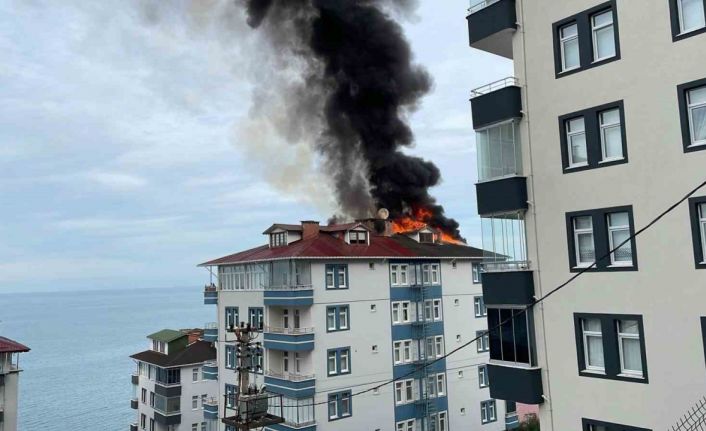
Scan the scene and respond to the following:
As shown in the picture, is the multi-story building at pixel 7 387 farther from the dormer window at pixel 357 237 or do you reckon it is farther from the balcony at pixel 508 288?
the balcony at pixel 508 288

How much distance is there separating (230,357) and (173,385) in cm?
1313

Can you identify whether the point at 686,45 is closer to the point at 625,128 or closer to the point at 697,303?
the point at 625,128

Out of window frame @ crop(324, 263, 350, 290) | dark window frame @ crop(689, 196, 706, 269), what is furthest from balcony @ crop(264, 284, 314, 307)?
dark window frame @ crop(689, 196, 706, 269)

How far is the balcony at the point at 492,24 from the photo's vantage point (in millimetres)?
17672

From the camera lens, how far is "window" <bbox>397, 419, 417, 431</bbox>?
4119 cm

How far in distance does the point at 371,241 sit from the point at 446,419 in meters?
14.9

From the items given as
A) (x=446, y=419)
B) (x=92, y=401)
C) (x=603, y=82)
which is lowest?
(x=92, y=401)

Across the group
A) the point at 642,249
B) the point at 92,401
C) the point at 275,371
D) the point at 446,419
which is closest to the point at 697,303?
the point at 642,249

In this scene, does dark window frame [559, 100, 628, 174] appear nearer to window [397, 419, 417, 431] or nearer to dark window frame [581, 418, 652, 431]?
dark window frame [581, 418, 652, 431]

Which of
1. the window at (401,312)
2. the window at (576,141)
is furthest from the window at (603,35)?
the window at (401,312)

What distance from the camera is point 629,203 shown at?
14.7 meters

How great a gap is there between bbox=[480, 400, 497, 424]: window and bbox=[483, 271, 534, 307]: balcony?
31775 mm

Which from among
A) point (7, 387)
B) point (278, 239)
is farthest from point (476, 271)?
point (7, 387)

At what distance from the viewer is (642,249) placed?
47.0 feet
